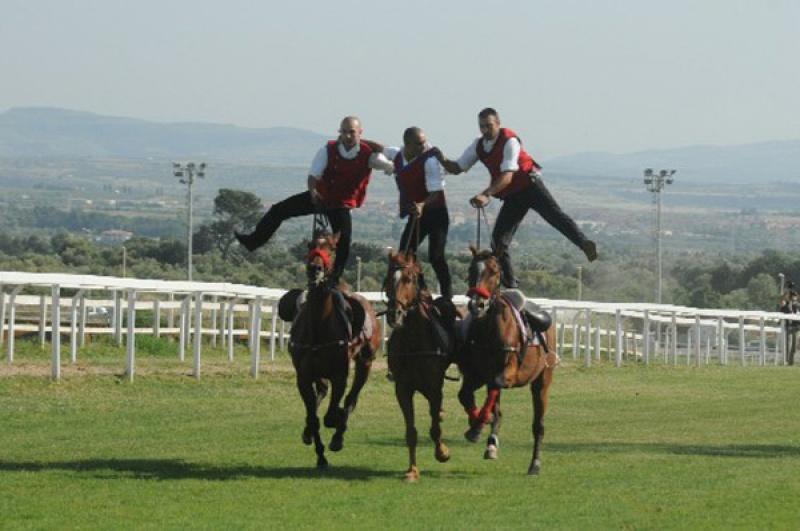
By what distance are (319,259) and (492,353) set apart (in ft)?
6.32

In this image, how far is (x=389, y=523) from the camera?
49.5ft

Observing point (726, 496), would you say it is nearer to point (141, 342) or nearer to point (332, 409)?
point (332, 409)

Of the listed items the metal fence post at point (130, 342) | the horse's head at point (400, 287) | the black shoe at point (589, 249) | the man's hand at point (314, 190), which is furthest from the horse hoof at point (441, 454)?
the metal fence post at point (130, 342)

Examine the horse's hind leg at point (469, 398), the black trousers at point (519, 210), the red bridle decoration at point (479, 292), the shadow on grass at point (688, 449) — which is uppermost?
the black trousers at point (519, 210)

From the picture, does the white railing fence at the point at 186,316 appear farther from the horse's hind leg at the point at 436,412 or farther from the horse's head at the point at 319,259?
the horse's head at the point at 319,259

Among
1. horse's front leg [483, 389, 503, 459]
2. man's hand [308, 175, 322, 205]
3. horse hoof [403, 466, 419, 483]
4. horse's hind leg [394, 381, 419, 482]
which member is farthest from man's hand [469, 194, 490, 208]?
horse hoof [403, 466, 419, 483]

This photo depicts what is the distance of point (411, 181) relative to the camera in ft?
64.2

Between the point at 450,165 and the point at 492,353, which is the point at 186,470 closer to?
the point at 492,353

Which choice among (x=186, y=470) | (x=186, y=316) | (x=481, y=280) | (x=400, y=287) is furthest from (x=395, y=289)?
(x=186, y=316)

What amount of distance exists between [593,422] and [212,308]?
435 inches

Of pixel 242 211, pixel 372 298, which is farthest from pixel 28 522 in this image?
pixel 242 211

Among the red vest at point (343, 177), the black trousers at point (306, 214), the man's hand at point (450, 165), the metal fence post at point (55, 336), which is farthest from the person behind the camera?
the metal fence post at point (55, 336)

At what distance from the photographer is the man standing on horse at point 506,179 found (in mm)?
19719

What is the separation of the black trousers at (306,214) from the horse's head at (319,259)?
3.11ft
